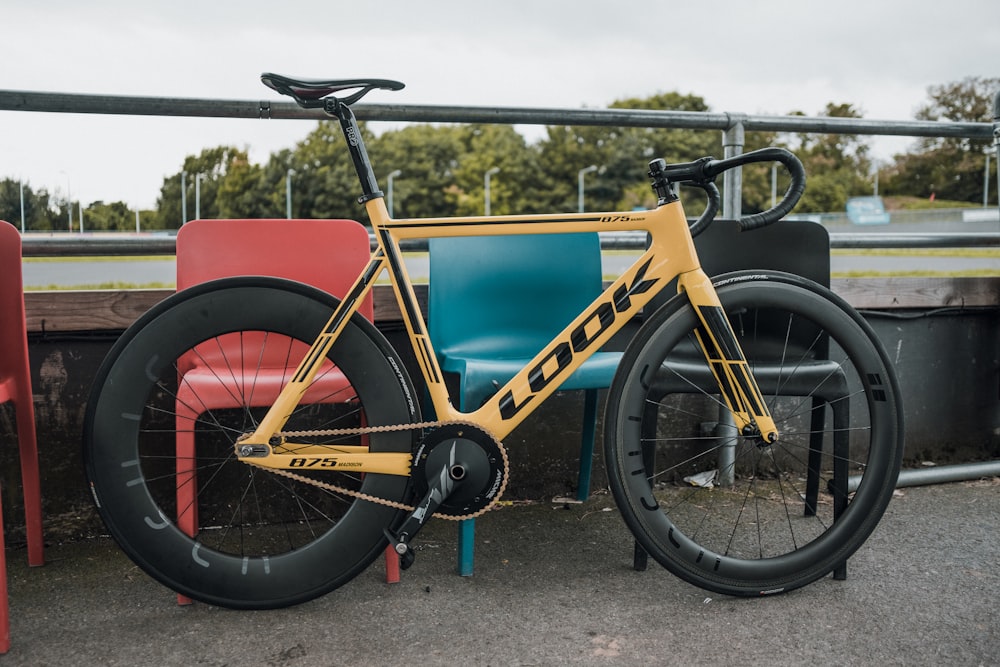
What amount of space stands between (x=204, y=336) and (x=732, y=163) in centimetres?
148

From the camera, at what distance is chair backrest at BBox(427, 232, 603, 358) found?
104 inches

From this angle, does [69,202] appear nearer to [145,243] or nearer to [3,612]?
[145,243]

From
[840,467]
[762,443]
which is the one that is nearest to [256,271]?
[762,443]

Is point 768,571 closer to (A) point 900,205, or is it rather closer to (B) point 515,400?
(B) point 515,400

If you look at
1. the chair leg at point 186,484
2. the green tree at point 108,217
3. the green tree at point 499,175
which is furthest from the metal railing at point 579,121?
the green tree at point 499,175

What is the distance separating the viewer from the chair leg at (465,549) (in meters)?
2.27

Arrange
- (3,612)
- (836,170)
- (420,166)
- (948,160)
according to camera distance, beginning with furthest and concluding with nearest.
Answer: (836,170), (420,166), (948,160), (3,612)

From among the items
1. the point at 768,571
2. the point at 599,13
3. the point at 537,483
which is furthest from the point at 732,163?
the point at 599,13

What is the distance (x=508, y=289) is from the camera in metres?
2.72

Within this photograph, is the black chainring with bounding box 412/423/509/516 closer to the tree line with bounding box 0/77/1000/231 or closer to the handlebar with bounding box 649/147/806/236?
the handlebar with bounding box 649/147/806/236

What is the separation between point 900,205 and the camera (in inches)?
2608

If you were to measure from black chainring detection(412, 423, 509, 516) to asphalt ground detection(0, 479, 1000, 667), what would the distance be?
0.28 meters

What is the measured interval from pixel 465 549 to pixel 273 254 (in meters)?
1.07

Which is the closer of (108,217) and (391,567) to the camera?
(391,567)
